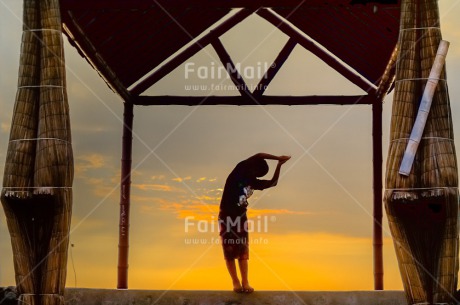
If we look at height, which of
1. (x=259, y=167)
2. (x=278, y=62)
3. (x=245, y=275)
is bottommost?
(x=245, y=275)

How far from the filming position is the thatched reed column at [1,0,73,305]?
6852mm

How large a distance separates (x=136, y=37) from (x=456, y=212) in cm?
539

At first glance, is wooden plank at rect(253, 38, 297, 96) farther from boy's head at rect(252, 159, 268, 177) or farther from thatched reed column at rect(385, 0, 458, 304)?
thatched reed column at rect(385, 0, 458, 304)

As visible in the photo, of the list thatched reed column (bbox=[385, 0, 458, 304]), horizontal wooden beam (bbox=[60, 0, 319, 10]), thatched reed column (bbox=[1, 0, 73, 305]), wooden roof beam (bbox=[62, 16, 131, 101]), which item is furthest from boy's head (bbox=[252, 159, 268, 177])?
thatched reed column (bbox=[1, 0, 73, 305])

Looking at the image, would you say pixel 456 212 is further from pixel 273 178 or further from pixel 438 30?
pixel 273 178

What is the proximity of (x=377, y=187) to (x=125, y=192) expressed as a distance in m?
3.73

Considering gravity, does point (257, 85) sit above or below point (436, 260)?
above

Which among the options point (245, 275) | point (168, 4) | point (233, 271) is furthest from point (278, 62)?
point (168, 4)

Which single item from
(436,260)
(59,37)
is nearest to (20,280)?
(59,37)

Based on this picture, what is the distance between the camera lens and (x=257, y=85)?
38.6 feet

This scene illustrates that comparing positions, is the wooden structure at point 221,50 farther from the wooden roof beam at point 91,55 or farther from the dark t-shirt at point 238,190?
the dark t-shirt at point 238,190

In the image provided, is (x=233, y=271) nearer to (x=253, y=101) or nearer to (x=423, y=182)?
(x=253, y=101)

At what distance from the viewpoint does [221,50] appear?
11305mm

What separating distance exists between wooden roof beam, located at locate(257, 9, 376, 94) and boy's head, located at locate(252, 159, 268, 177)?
89.3 inches
